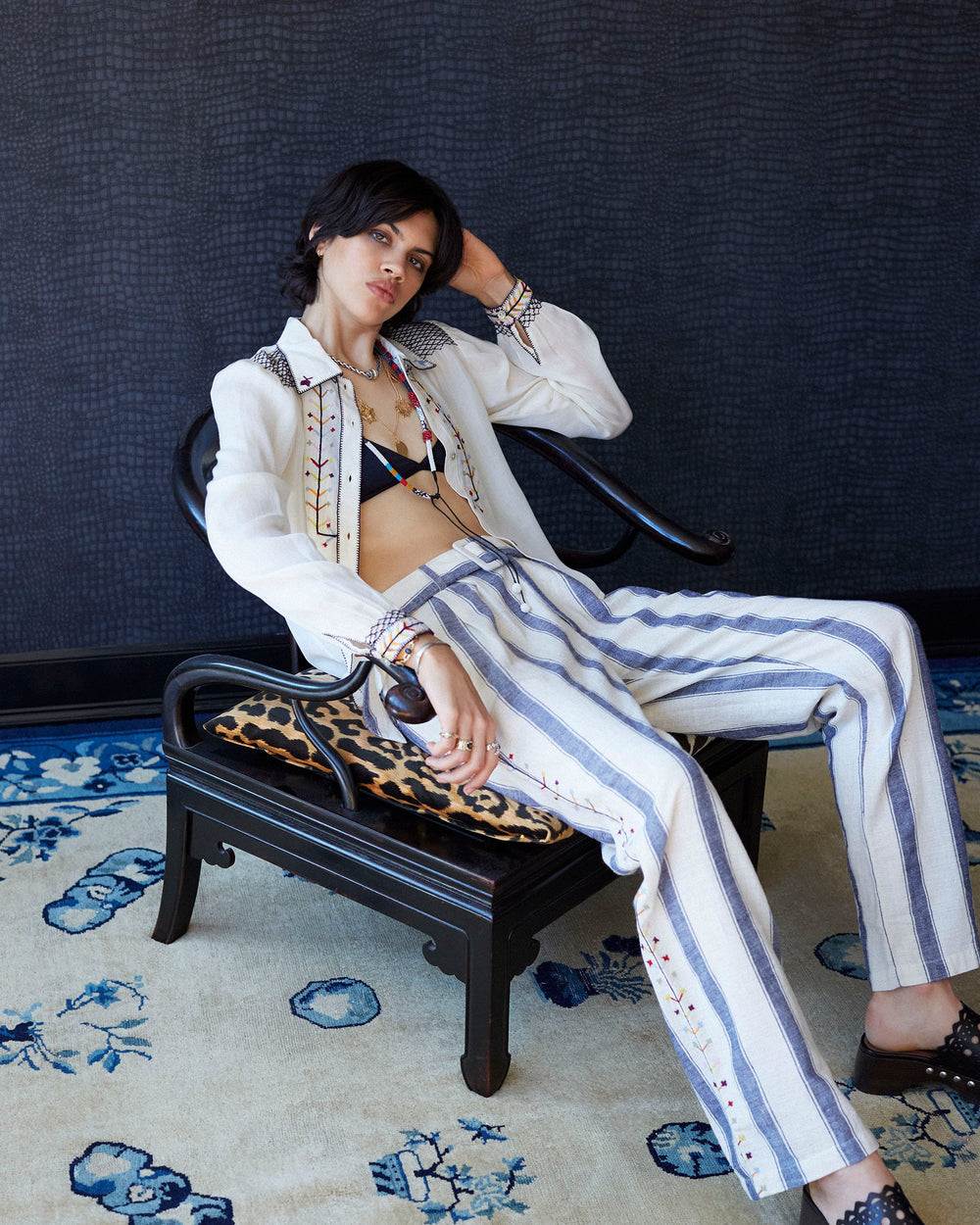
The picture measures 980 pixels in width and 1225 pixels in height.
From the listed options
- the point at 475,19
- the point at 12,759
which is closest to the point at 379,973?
the point at 12,759

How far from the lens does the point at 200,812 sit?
6.73 feet

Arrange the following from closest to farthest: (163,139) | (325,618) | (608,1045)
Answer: (325,618) < (608,1045) < (163,139)

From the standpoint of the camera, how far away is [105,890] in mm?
2301

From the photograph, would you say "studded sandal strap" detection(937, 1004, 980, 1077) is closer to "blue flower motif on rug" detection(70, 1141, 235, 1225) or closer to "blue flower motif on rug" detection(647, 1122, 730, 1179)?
"blue flower motif on rug" detection(647, 1122, 730, 1179)

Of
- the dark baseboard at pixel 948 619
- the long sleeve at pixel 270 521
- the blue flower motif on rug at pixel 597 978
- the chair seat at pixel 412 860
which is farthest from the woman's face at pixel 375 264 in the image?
the dark baseboard at pixel 948 619

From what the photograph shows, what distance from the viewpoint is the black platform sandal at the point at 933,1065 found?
1.76 m

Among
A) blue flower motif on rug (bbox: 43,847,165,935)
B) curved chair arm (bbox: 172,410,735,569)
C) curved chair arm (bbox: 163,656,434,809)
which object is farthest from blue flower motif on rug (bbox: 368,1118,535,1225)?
curved chair arm (bbox: 172,410,735,569)

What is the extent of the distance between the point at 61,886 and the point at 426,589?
0.97 metres

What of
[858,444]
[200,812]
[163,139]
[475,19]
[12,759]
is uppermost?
[475,19]

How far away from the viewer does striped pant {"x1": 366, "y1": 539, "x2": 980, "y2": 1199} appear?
1.49m

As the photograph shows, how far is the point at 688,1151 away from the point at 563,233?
86.4 inches

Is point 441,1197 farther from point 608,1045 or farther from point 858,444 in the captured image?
point 858,444

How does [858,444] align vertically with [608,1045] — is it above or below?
above

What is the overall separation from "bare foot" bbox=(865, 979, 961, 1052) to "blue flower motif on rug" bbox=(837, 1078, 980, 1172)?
0.08 m
